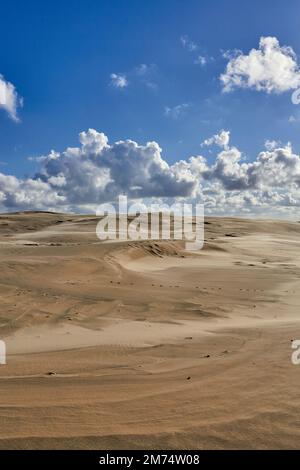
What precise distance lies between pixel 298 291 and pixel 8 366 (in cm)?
906

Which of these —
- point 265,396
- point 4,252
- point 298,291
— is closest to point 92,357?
point 265,396

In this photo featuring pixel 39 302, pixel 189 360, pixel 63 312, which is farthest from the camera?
pixel 39 302

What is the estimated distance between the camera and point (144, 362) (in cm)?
531

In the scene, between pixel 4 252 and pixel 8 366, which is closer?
pixel 8 366

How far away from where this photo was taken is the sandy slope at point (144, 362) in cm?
354

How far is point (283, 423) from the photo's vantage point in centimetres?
369

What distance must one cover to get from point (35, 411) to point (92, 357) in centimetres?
166

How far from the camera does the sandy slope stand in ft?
11.6

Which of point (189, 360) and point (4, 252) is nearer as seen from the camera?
point (189, 360)
